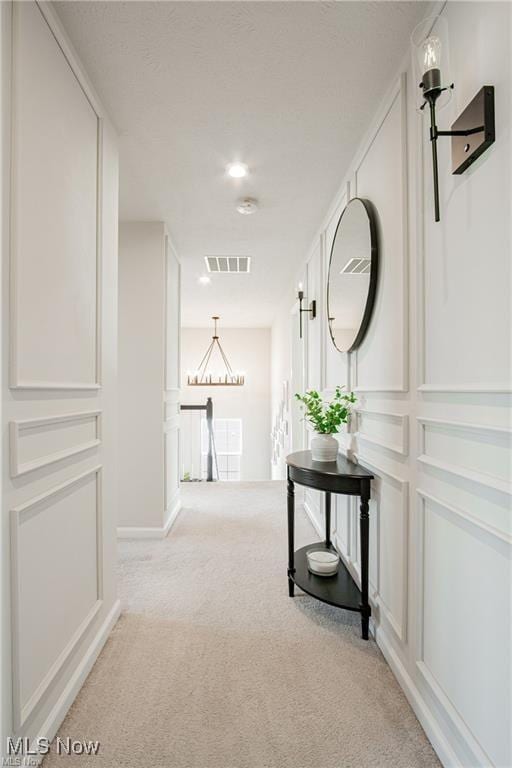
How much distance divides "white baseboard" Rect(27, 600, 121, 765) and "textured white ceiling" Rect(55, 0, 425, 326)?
237 centimetres

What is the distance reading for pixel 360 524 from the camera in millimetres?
1953

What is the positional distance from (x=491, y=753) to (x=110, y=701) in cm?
124

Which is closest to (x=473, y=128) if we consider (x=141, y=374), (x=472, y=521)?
(x=472, y=521)

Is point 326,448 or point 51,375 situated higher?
point 51,375

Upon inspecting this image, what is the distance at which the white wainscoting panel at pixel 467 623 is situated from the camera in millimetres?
998

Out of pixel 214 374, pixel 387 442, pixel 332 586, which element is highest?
pixel 214 374

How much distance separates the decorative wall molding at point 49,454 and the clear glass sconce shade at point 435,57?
1.54 m

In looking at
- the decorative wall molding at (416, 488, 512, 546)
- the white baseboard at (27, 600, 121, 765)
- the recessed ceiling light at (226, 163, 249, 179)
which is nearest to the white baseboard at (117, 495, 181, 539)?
the white baseboard at (27, 600, 121, 765)

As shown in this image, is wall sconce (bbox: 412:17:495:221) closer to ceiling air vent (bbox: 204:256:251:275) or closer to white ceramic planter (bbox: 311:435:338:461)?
white ceramic planter (bbox: 311:435:338:461)

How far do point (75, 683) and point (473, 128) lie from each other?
7.22ft

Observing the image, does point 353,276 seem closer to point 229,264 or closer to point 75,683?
point 75,683

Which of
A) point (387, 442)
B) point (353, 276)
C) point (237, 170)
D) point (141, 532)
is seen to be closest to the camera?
point (387, 442)

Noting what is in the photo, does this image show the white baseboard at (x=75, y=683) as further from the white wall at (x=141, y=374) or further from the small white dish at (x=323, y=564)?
the white wall at (x=141, y=374)
